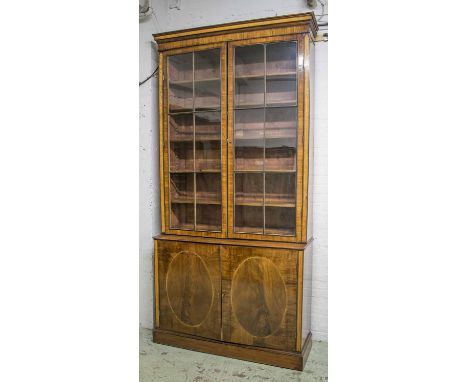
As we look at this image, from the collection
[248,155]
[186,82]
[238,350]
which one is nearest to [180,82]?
[186,82]

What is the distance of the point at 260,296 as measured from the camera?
205 cm

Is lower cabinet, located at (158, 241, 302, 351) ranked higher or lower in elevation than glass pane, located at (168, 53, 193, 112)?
lower

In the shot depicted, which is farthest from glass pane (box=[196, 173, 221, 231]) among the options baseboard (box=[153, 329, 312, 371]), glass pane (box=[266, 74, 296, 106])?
baseboard (box=[153, 329, 312, 371])

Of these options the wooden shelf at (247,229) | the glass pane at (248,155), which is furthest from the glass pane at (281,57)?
the wooden shelf at (247,229)

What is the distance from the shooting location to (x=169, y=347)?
229 cm

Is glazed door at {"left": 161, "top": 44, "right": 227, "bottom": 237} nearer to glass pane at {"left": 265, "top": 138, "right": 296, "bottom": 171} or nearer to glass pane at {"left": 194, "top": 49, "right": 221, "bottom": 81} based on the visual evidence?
glass pane at {"left": 194, "top": 49, "right": 221, "bottom": 81}

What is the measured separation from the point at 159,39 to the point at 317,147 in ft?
4.18

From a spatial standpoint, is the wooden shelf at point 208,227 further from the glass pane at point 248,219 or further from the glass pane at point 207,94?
the glass pane at point 207,94

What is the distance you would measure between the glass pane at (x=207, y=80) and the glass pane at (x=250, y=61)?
13cm

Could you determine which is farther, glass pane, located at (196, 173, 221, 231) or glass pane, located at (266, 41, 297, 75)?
glass pane, located at (196, 173, 221, 231)

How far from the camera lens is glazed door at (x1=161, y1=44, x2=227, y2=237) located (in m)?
2.16
